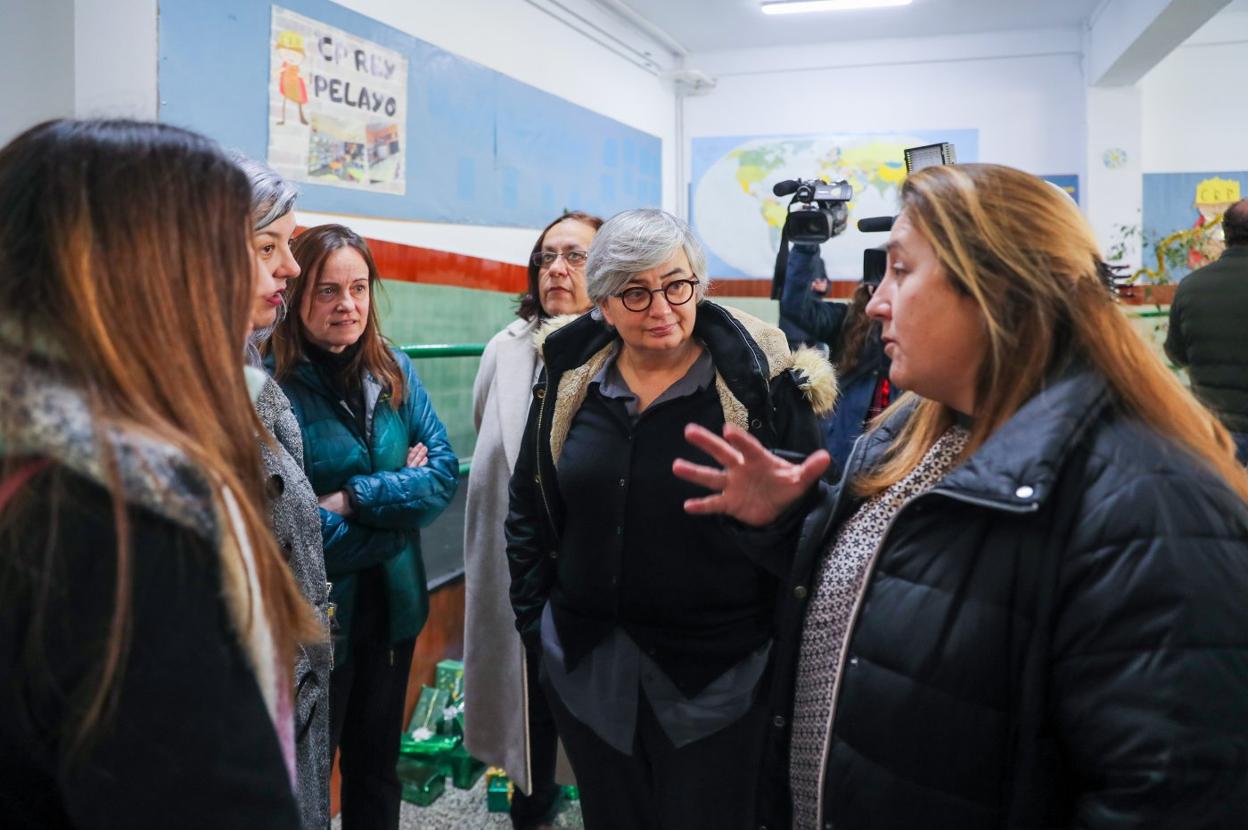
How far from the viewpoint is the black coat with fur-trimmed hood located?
175 cm

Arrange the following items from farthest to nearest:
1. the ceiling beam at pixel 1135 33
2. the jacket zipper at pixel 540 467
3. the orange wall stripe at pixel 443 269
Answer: the ceiling beam at pixel 1135 33 → the orange wall stripe at pixel 443 269 → the jacket zipper at pixel 540 467

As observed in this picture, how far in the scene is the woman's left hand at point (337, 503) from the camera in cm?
196

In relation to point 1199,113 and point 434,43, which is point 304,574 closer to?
point 434,43

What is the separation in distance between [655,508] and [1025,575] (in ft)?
2.86

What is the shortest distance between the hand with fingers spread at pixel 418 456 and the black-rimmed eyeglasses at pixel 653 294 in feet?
2.05

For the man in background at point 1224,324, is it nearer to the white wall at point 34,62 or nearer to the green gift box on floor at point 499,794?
the green gift box on floor at point 499,794

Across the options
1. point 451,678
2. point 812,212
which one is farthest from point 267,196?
point 812,212

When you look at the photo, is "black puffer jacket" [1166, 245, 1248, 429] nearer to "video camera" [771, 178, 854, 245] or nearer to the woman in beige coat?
"video camera" [771, 178, 854, 245]

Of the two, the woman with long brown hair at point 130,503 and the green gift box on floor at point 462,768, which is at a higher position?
the woman with long brown hair at point 130,503

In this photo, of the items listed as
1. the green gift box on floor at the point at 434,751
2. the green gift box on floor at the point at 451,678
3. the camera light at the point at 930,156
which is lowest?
the green gift box on floor at the point at 434,751

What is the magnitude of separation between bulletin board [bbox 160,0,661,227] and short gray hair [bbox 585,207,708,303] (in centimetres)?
135

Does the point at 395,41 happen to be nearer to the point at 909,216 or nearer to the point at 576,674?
the point at 576,674

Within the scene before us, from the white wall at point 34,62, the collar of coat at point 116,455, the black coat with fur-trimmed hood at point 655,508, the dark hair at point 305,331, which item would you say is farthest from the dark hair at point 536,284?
the collar of coat at point 116,455

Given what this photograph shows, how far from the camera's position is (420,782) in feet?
9.01
